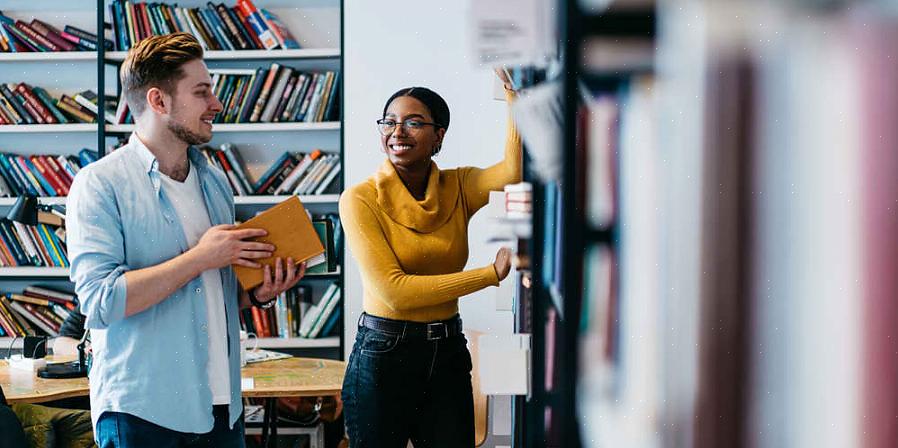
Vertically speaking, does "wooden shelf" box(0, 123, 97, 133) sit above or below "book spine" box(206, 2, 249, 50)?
below

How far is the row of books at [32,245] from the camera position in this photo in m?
4.40

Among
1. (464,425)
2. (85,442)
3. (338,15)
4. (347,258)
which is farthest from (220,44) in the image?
(464,425)

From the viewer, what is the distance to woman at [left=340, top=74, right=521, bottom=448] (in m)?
2.01

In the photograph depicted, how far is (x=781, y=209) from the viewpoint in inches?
12.5

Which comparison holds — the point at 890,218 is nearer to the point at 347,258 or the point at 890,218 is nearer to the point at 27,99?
the point at 347,258

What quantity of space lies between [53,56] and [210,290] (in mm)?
3258

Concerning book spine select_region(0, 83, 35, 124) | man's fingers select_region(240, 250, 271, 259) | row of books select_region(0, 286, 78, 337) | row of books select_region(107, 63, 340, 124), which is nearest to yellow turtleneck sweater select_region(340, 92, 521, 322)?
man's fingers select_region(240, 250, 271, 259)

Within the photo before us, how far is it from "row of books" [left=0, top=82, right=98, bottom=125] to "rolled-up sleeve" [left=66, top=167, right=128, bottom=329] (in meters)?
3.18

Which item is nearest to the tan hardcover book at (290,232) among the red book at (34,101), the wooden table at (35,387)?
the wooden table at (35,387)

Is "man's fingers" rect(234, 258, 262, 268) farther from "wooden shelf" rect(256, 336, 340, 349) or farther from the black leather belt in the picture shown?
"wooden shelf" rect(256, 336, 340, 349)

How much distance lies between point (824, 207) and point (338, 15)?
14.5 ft

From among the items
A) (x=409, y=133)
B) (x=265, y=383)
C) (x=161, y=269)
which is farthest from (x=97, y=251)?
(x=265, y=383)

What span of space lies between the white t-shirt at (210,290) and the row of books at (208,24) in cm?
280

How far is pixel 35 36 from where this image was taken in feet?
14.6
